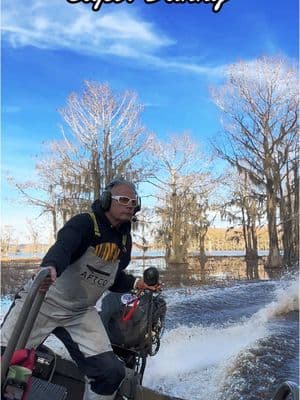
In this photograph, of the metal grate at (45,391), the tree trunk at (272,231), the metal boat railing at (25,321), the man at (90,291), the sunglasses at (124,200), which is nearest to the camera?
the metal boat railing at (25,321)

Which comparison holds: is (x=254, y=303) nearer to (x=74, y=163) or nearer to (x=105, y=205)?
(x=105, y=205)

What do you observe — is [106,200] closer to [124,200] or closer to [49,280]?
[124,200]

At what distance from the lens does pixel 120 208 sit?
129 inches

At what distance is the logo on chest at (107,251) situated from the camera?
3.21 meters

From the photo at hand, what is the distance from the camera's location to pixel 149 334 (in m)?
3.44

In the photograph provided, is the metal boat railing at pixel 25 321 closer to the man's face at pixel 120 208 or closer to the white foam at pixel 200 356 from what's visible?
the man's face at pixel 120 208

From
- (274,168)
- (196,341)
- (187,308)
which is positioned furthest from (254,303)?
(274,168)

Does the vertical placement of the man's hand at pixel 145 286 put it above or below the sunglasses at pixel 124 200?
below

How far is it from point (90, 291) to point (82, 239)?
1.19 ft

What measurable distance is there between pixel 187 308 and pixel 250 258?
91.2 ft

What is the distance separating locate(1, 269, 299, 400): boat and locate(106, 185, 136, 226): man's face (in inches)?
24.0

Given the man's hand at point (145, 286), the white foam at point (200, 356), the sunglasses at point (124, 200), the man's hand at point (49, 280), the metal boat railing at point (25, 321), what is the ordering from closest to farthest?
the metal boat railing at point (25, 321), the man's hand at point (49, 280), the sunglasses at point (124, 200), the man's hand at point (145, 286), the white foam at point (200, 356)

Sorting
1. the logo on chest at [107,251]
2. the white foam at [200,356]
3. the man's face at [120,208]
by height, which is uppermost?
the man's face at [120,208]

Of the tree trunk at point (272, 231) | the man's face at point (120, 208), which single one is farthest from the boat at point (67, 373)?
the tree trunk at point (272, 231)
